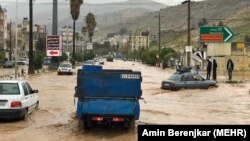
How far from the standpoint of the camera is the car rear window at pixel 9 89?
17.2 metres

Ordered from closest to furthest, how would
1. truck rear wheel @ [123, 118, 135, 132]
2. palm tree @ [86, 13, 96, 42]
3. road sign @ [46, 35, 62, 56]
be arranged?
truck rear wheel @ [123, 118, 135, 132], road sign @ [46, 35, 62, 56], palm tree @ [86, 13, 96, 42]

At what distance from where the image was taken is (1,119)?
17.2 metres

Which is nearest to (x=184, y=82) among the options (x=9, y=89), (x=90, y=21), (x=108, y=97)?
(x=9, y=89)

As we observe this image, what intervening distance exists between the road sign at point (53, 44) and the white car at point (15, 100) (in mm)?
48991

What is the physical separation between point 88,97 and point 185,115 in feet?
20.6

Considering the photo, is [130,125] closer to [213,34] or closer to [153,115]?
[153,115]

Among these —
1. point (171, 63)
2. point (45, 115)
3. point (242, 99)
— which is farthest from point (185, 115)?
point (171, 63)

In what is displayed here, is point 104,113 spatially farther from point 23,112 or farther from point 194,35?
point 194,35

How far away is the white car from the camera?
1645 cm

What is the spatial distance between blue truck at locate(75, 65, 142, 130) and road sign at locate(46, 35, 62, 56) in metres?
51.4

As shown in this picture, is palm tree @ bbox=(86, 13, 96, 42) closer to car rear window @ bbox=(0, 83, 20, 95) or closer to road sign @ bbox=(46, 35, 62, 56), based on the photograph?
road sign @ bbox=(46, 35, 62, 56)

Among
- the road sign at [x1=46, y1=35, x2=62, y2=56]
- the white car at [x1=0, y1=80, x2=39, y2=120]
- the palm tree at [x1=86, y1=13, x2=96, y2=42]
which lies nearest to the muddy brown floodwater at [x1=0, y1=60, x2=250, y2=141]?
the white car at [x1=0, y1=80, x2=39, y2=120]

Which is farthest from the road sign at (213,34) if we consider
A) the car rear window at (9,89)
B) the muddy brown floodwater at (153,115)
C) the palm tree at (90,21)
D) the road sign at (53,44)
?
the palm tree at (90,21)

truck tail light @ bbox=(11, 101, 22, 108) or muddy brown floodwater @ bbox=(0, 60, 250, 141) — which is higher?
truck tail light @ bbox=(11, 101, 22, 108)
